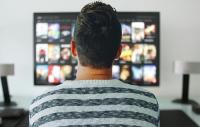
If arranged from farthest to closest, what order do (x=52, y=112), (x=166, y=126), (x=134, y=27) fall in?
(x=134, y=27), (x=166, y=126), (x=52, y=112)

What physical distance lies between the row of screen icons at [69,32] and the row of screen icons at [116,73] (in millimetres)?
236

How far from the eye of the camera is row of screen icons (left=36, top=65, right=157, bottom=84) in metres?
2.96

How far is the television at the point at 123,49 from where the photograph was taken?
2945 mm

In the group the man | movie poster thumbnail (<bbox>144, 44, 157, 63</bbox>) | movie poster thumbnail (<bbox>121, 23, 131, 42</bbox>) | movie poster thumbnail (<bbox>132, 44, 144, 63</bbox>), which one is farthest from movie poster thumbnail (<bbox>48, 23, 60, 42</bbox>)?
the man

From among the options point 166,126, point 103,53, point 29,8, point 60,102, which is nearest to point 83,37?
point 103,53

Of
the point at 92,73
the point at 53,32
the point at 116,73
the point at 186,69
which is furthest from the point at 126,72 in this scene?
the point at 92,73

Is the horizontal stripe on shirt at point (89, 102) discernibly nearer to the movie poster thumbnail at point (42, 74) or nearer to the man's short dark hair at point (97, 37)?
the man's short dark hair at point (97, 37)

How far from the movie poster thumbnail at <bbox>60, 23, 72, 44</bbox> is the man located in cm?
197

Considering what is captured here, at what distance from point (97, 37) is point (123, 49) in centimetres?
199

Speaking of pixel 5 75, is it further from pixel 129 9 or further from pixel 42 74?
pixel 129 9

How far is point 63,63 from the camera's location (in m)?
2.98

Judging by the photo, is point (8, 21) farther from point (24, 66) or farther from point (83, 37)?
point (83, 37)

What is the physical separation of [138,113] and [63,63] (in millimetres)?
2088

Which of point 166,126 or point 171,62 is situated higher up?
point 171,62
